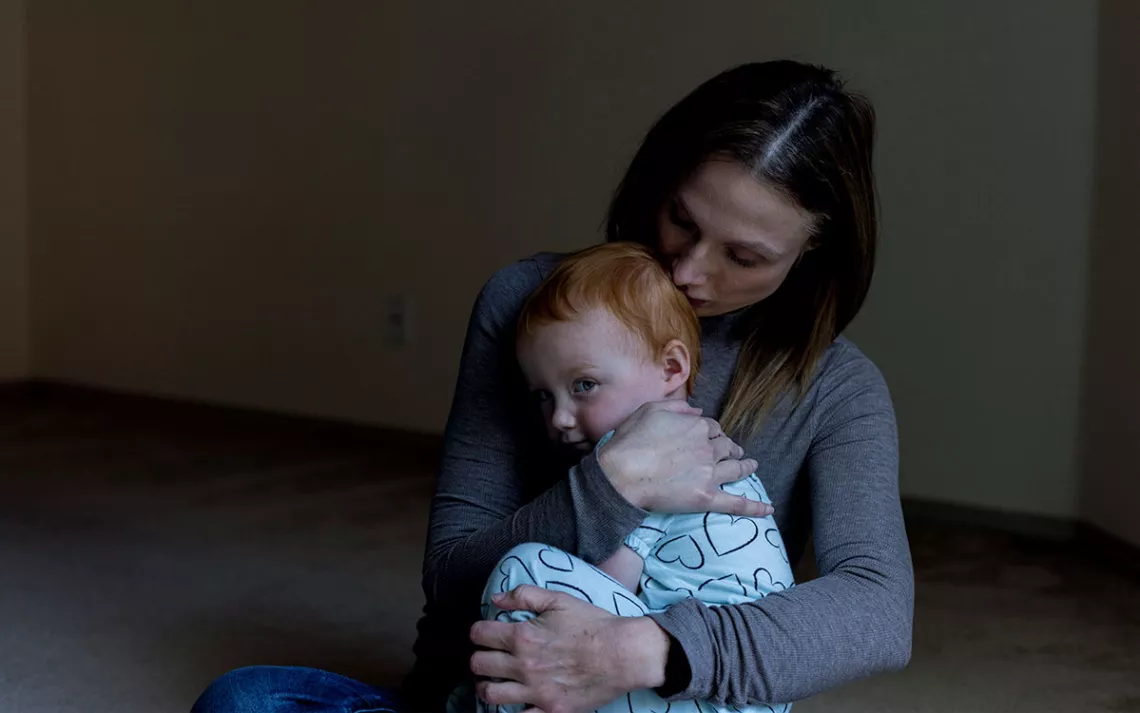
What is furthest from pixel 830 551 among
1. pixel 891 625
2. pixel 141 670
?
pixel 141 670

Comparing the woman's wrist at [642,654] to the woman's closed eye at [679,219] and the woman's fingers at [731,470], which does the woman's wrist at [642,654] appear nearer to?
the woman's fingers at [731,470]

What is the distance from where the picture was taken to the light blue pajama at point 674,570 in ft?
3.66

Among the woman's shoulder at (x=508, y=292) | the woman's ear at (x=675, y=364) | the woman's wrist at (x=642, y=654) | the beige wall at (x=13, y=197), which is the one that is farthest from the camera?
the beige wall at (x=13, y=197)

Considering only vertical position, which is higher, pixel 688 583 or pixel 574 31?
pixel 574 31

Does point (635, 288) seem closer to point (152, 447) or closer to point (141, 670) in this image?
point (141, 670)

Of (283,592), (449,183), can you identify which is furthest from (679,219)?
(449,183)

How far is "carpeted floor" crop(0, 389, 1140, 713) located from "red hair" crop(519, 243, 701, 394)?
94 cm

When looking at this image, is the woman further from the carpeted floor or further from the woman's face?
the carpeted floor

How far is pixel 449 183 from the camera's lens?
4.01 metres

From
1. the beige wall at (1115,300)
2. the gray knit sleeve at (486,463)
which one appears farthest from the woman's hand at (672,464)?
the beige wall at (1115,300)

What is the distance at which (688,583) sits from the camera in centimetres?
119

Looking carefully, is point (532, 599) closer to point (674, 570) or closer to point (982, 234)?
point (674, 570)

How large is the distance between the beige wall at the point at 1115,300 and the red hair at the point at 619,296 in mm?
1854

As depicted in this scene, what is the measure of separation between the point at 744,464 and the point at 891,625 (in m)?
0.21
